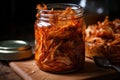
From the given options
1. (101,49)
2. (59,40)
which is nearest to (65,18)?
(59,40)

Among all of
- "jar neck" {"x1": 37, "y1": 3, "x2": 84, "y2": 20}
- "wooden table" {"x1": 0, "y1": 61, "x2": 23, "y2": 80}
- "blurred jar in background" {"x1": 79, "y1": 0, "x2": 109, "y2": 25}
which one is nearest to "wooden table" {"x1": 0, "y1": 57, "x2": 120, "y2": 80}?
"wooden table" {"x1": 0, "y1": 61, "x2": 23, "y2": 80}

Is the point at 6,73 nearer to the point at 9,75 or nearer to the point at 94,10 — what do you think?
the point at 9,75

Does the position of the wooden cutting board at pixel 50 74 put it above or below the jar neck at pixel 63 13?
below

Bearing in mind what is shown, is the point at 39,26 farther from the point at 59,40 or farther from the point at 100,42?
the point at 100,42

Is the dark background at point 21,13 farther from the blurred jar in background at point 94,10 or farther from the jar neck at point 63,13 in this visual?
the jar neck at point 63,13

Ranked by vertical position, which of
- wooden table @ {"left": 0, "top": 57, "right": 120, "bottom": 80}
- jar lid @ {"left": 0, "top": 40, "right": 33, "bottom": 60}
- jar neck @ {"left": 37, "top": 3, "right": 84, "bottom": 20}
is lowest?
wooden table @ {"left": 0, "top": 57, "right": 120, "bottom": 80}

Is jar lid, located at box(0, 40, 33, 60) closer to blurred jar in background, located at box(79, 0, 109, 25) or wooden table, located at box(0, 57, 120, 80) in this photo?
wooden table, located at box(0, 57, 120, 80)

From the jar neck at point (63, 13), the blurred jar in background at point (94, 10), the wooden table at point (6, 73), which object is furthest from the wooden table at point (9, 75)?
the blurred jar in background at point (94, 10)
